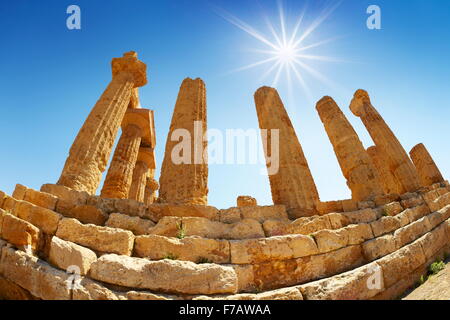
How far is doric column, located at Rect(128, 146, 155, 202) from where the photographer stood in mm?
14383

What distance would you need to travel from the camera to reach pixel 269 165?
8.80m

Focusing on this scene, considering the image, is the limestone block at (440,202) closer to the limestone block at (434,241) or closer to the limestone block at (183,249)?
the limestone block at (434,241)

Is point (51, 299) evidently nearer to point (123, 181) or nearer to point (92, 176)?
point (92, 176)

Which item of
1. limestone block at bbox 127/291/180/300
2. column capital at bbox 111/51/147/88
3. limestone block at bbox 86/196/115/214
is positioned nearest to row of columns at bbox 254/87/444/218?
limestone block at bbox 127/291/180/300

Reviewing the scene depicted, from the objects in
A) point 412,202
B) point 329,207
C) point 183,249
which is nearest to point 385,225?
point 329,207

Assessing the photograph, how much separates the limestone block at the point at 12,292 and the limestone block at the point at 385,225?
714 cm

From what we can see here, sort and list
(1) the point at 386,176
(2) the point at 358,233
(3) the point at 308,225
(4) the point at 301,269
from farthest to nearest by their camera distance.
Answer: (1) the point at 386,176 → (2) the point at 358,233 → (3) the point at 308,225 → (4) the point at 301,269

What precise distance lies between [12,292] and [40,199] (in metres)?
1.83

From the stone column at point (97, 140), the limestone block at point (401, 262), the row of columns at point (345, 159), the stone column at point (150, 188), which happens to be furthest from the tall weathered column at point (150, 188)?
the limestone block at point (401, 262)

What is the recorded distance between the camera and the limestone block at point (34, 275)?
3.40 m

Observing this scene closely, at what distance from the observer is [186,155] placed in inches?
311

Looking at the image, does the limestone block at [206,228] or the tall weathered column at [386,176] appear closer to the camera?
the limestone block at [206,228]

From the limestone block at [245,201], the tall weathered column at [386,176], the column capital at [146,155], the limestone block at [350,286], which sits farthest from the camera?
the column capital at [146,155]

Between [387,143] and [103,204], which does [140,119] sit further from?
[387,143]
